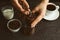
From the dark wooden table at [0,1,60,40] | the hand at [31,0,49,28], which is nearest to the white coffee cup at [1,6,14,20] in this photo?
the dark wooden table at [0,1,60,40]

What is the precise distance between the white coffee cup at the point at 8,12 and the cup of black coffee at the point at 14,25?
3 cm

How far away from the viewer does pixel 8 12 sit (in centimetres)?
96

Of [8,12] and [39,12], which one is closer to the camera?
[39,12]

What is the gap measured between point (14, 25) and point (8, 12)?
0.32 feet

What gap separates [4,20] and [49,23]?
24 cm

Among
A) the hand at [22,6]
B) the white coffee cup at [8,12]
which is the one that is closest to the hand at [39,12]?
the hand at [22,6]

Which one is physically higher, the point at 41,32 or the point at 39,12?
the point at 39,12

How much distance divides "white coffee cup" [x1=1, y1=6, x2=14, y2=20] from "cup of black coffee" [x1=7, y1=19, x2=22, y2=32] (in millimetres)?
31

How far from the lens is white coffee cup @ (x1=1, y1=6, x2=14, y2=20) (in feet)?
3.09

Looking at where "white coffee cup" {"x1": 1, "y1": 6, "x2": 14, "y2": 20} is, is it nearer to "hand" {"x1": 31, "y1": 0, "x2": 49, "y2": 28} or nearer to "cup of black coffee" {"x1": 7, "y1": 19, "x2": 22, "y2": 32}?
"cup of black coffee" {"x1": 7, "y1": 19, "x2": 22, "y2": 32}

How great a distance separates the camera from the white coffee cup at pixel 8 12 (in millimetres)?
941

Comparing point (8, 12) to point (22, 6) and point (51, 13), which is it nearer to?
point (22, 6)

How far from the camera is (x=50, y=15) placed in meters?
0.95

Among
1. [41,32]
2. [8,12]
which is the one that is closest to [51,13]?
[41,32]
